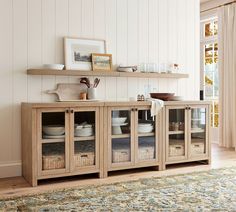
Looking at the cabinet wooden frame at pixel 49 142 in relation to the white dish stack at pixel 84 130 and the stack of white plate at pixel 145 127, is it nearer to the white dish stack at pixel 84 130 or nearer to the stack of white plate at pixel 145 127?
the white dish stack at pixel 84 130

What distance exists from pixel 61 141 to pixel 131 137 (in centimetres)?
80

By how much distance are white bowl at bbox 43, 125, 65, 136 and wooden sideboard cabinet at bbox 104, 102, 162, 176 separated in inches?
19.1

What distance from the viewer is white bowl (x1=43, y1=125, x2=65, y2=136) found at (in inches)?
133

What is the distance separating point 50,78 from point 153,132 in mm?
1333

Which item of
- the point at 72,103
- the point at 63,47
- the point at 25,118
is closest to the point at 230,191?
the point at 72,103

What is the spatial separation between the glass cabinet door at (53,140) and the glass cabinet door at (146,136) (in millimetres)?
875

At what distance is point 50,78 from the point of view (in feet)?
12.8

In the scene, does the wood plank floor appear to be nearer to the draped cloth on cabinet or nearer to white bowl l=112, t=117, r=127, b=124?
white bowl l=112, t=117, r=127, b=124

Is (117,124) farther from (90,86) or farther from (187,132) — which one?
(187,132)

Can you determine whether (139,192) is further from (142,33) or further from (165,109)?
(142,33)

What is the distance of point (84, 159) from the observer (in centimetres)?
358

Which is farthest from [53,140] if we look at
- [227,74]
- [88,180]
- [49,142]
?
[227,74]

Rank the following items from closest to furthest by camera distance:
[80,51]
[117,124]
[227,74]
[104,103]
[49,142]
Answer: [49,142] → [104,103] → [117,124] → [80,51] → [227,74]

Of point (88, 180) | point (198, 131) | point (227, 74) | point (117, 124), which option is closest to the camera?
point (88, 180)
